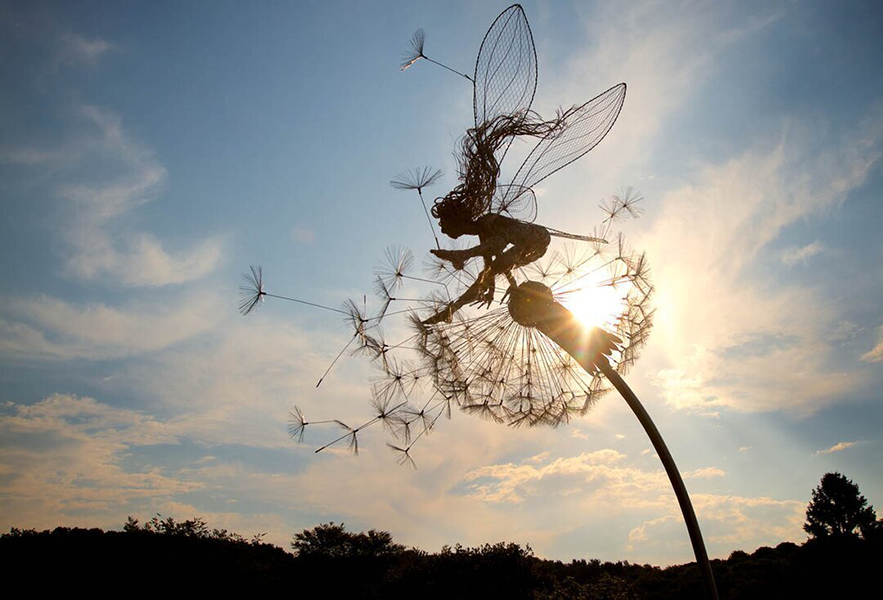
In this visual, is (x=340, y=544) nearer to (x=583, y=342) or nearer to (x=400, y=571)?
(x=400, y=571)

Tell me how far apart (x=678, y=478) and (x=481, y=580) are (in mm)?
13125

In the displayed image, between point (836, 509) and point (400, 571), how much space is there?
31970 mm

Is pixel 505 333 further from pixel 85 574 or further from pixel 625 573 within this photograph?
pixel 625 573

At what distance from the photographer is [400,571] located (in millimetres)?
19578

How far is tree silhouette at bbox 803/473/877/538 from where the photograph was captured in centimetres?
3309

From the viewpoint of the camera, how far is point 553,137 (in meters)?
7.64

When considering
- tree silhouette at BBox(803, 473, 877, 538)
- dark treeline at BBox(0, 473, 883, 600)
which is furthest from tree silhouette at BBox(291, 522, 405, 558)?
tree silhouette at BBox(803, 473, 877, 538)

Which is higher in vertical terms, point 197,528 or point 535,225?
point 535,225

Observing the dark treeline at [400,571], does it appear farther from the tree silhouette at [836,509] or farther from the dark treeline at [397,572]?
the tree silhouette at [836,509]

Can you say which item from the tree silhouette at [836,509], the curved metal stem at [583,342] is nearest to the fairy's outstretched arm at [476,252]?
the curved metal stem at [583,342]

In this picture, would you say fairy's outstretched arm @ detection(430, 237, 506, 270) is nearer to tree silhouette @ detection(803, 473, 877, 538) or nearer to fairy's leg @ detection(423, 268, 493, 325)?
fairy's leg @ detection(423, 268, 493, 325)

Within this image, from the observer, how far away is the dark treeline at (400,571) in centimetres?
→ 1697

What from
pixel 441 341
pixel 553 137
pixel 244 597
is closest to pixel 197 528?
pixel 244 597

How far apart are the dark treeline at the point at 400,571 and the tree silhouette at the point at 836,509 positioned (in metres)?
15.2
